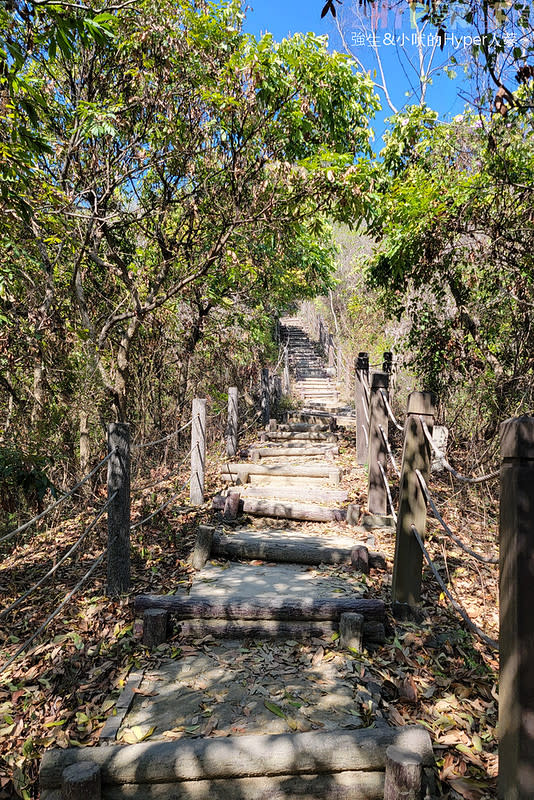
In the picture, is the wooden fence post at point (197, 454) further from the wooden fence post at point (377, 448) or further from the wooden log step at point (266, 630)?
the wooden log step at point (266, 630)

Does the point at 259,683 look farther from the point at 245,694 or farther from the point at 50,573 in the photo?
the point at 50,573

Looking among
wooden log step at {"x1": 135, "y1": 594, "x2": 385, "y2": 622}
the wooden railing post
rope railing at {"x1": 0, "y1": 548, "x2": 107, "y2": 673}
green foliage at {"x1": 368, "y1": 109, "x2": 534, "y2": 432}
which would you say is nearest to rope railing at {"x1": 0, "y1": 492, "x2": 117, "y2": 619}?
rope railing at {"x1": 0, "y1": 548, "x2": 107, "y2": 673}

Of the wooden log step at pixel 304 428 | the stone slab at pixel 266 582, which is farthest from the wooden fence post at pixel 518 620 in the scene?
the wooden log step at pixel 304 428

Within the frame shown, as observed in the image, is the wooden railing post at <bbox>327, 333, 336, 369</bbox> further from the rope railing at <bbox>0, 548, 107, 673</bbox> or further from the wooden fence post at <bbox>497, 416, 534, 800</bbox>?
the wooden fence post at <bbox>497, 416, 534, 800</bbox>

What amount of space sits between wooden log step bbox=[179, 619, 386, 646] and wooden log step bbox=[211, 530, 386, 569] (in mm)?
1093

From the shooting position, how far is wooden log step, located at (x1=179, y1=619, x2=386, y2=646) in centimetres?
361

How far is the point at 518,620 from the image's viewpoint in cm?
188

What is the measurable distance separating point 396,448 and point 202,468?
3698mm

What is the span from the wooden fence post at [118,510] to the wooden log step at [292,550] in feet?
3.50

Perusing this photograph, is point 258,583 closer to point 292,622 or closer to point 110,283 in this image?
point 292,622

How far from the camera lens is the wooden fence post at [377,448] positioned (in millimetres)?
5910

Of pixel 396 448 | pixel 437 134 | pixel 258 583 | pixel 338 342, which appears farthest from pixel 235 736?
pixel 338 342

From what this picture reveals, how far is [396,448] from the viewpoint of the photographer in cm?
871

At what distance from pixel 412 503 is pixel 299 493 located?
3075 millimetres
